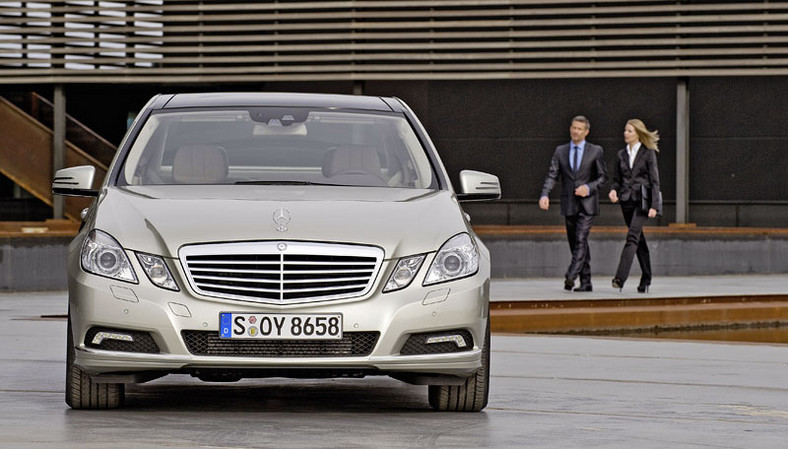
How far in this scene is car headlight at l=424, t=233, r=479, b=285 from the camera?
7121mm

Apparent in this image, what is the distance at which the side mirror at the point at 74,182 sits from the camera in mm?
7969

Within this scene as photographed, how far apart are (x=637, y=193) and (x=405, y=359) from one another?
31.0 feet

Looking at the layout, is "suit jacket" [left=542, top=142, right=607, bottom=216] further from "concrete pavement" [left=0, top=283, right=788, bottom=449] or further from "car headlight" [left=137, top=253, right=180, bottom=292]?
"car headlight" [left=137, top=253, right=180, bottom=292]

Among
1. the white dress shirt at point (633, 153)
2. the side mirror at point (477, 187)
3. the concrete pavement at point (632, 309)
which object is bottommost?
the concrete pavement at point (632, 309)

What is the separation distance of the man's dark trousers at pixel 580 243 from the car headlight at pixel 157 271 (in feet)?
31.4

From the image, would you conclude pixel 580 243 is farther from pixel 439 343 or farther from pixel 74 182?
pixel 439 343

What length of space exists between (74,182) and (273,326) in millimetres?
1687

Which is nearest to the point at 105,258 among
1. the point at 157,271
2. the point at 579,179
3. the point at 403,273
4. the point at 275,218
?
the point at 157,271

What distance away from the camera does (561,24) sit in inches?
894

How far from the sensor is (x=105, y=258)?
7078 millimetres

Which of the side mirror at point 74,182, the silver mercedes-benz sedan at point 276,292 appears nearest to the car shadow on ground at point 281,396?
the silver mercedes-benz sedan at point 276,292

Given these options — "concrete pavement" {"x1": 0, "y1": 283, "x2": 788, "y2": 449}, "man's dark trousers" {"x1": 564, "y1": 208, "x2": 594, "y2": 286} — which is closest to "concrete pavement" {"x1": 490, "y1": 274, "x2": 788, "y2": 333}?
"man's dark trousers" {"x1": 564, "y1": 208, "x2": 594, "y2": 286}

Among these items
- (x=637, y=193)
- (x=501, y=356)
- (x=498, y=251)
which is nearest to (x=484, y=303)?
(x=501, y=356)

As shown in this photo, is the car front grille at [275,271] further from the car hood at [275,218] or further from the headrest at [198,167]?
the headrest at [198,167]
